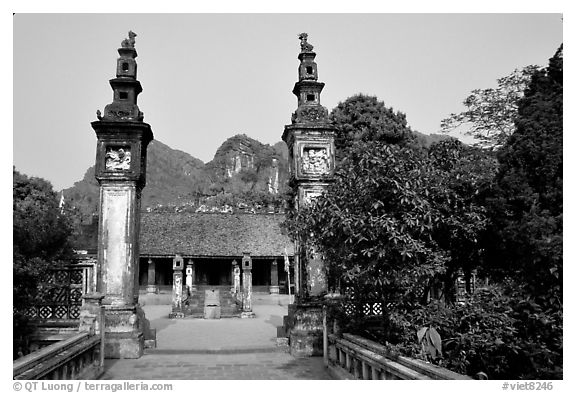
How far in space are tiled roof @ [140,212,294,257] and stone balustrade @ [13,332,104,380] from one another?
25809mm

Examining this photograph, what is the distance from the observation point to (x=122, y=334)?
33.9 ft

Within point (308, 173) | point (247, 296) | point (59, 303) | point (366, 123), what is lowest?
point (247, 296)

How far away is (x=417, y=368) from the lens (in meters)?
5.72

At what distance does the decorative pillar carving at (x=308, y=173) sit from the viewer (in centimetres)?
1073

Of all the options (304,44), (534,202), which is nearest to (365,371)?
(534,202)

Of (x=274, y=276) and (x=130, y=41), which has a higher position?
(x=130, y=41)

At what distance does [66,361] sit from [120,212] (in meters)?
4.31

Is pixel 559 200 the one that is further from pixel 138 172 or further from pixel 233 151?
pixel 233 151

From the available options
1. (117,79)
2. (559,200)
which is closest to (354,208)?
(559,200)

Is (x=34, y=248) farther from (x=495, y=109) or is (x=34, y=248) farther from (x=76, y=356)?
(x=495, y=109)

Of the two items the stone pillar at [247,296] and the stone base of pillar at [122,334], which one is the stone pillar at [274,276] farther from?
the stone base of pillar at [122,334]

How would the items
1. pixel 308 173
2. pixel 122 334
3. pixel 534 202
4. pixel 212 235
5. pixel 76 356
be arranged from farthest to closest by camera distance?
pixel 212 235
pixel 308 173
pixel 122 334
pixel 76 356
pixel 534 202

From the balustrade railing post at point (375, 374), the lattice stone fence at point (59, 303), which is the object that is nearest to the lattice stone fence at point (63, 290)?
the lattice stone fence at point (59, 303)

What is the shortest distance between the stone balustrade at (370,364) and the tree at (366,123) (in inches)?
638
